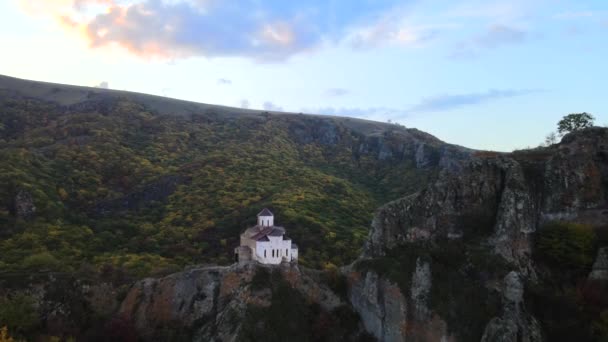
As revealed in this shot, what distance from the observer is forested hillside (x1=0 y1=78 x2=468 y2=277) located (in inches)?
2625

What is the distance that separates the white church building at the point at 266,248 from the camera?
51.0m

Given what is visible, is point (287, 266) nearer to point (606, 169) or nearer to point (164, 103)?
point (606, 169)

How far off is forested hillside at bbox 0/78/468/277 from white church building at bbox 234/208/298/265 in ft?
23.8

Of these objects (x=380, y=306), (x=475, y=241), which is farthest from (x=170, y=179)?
(x=475, y=241)

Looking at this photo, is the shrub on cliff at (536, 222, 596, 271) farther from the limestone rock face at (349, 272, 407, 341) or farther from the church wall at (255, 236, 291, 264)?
the church wall at (255, 236, 291, 264)

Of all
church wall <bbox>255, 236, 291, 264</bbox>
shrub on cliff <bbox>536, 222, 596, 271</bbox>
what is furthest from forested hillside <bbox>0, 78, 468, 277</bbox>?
shrub on cliff <bbox>536, 222, 596, 271</bbox>

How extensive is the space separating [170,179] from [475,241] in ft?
246

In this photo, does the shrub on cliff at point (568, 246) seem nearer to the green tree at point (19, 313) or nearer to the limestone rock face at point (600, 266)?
the limestone rock face at point (600, 266)

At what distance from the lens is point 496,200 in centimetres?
3094

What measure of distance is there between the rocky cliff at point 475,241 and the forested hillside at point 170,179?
21826mm

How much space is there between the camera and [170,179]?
96.2m

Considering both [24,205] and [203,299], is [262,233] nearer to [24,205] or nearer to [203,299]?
[203,299]

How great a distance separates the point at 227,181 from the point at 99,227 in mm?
26009

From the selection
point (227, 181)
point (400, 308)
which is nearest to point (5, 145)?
point (227, 181)
